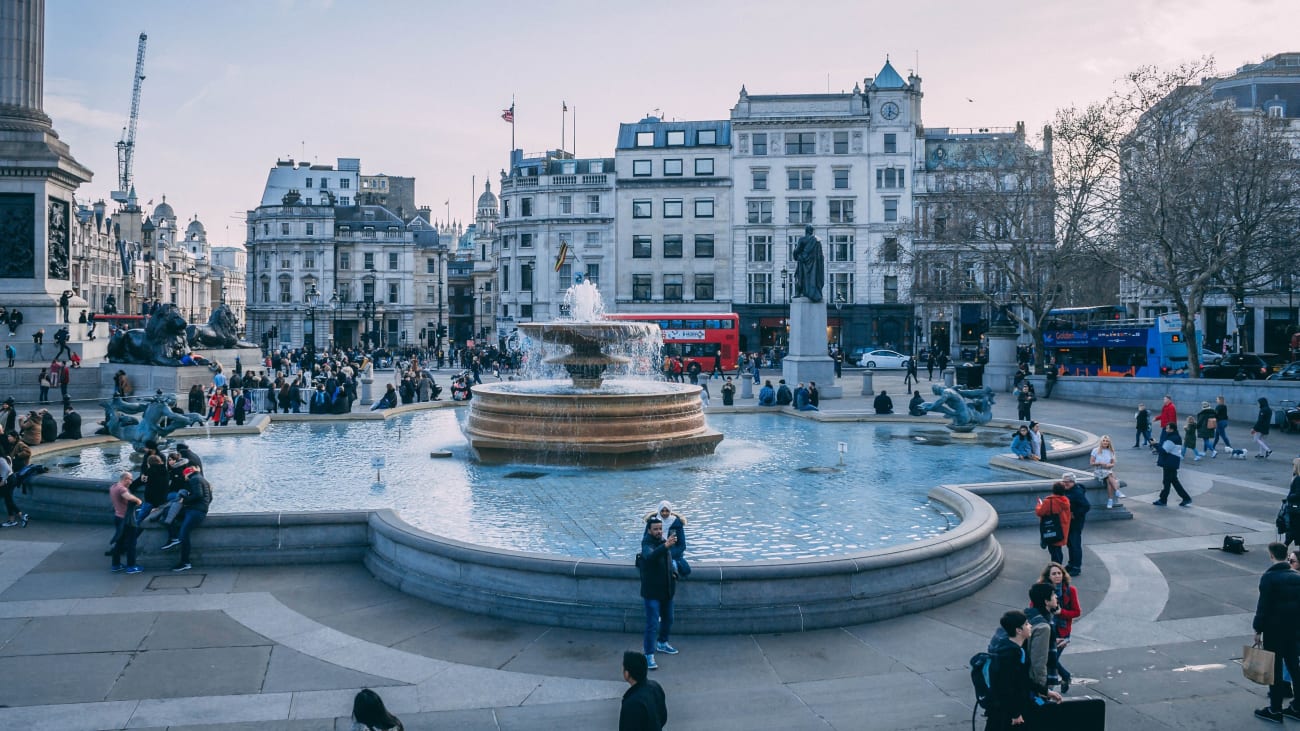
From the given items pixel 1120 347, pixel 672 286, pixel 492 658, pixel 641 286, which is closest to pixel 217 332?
pixel 492 658

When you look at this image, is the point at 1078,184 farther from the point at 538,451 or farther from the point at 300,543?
the point at 300,543

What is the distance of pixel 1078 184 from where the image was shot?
40.8 m

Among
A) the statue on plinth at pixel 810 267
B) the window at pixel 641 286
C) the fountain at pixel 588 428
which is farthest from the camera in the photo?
the window at pixel 641 286

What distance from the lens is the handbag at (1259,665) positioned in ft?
22.5

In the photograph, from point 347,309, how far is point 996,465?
79.9 m

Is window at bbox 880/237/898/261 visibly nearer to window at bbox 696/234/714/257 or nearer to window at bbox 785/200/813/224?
window at bbox 785/200/813/224

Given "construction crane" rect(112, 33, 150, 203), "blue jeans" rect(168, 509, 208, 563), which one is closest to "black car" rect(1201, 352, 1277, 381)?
"blue jeans" rect(168, 509, 208, 563)

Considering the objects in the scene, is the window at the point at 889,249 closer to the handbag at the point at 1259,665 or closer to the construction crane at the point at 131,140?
the handbag at the point at 1259,665

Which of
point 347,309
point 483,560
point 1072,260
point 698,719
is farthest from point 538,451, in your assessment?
point 347,309

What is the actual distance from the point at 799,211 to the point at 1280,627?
58516mm

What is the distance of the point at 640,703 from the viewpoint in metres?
5.16

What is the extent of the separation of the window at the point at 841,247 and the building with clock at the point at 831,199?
69 millimetres

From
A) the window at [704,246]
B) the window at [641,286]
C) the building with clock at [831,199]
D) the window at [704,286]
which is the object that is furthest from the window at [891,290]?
the window at [641,286]

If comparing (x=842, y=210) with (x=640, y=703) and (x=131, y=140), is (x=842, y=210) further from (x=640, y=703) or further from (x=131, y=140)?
(x=131, y=140)
